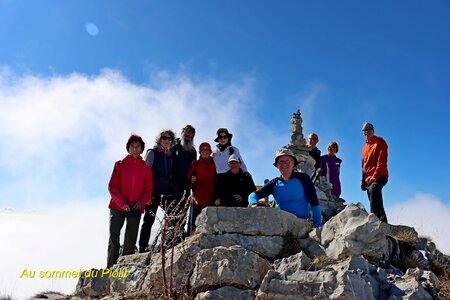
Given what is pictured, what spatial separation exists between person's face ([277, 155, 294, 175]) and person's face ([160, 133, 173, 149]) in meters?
2.88

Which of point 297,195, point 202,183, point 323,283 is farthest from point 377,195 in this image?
point 323,283

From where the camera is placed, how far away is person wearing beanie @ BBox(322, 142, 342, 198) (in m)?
13.4

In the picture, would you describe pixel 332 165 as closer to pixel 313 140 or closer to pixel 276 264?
pixel 313 140

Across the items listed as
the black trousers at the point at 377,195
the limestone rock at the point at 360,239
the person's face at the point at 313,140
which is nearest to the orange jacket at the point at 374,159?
the black trousers at the point at 377,195

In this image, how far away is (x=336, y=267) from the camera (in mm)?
4578

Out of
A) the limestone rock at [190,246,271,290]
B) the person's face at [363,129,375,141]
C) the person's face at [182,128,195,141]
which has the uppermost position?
the person's face at [363,129,375,141]

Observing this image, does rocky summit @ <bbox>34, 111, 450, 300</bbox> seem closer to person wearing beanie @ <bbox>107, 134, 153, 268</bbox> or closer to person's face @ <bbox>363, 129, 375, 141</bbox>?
person wearing beanie @ <bbox>107, 134, 153, 268</bbox>

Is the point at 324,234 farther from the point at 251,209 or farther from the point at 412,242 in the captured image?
the point at 412,242

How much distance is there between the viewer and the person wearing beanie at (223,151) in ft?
27.2

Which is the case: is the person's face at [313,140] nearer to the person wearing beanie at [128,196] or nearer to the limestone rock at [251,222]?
the person wearing beanie at [128,196]

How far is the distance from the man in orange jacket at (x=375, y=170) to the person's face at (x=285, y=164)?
10.5 ft

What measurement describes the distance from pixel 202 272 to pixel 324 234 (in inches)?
75.8

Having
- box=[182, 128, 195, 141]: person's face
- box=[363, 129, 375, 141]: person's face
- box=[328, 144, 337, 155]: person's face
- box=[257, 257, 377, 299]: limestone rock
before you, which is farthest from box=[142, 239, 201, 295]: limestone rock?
box=[328, 144, 337, 155]: person's face

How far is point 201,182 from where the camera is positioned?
26.6 feet
